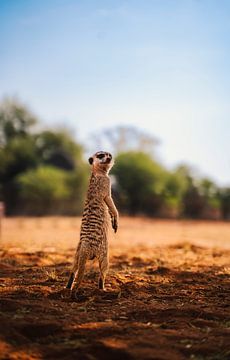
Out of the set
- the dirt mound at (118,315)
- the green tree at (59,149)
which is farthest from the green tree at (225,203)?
the dirt mound at (118,315)

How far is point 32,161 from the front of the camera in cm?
4419

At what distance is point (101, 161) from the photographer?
20.6 ft

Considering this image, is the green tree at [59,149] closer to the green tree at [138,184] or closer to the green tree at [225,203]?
the green tree at [138,184]

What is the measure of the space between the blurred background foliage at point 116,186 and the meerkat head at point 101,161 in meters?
30.0

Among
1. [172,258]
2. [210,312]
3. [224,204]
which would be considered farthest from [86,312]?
[224,204]

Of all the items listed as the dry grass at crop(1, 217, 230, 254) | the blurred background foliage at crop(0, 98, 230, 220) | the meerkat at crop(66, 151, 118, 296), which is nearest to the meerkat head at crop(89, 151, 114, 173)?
the meerkat at crop(66, 151, 118, 296)

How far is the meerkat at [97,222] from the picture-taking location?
5.99 meters

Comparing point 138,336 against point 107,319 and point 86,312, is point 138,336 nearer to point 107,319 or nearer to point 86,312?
point 107,319

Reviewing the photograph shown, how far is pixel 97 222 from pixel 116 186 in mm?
33896

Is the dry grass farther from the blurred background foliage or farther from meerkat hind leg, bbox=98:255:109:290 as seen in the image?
the blurred background foliage

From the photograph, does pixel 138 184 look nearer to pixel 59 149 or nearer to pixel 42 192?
pixel 42 192

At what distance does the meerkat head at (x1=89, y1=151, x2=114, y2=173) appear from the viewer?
6258mm

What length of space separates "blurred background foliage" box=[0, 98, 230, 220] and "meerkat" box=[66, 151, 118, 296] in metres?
30.1

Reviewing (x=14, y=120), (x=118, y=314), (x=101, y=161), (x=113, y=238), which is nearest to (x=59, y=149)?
(x=14, y=120)
